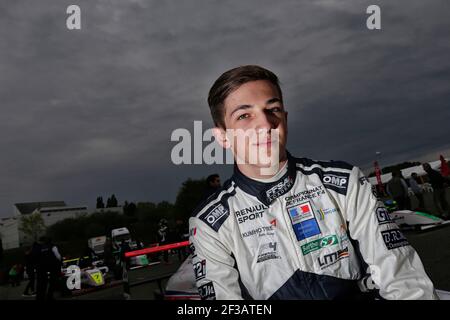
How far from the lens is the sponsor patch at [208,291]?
4.60ft

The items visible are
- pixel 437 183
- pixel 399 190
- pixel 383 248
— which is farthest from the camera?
pixel 399 190

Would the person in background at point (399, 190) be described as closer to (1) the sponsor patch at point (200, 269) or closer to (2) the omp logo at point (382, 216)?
(2) the omp logo at point (382, 216)

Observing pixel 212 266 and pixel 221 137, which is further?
pixel 221 137

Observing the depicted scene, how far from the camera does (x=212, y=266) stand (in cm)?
144

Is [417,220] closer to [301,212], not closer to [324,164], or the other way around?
[324,164]

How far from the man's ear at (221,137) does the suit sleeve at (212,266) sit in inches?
13.7

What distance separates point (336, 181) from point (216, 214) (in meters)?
0.51

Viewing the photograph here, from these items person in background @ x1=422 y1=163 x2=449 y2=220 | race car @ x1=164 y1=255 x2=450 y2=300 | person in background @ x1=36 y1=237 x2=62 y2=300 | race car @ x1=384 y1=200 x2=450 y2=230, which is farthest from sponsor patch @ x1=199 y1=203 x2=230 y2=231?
person in background @ x1=422 y1=163 x2=449 y2=220

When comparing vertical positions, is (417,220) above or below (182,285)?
above

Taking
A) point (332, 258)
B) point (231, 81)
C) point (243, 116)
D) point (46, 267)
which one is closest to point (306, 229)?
point (332, 258)
